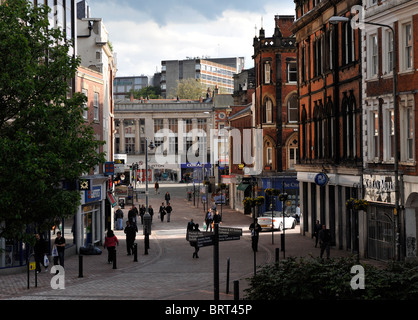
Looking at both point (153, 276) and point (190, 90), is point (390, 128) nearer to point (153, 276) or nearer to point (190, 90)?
point (153, 276)

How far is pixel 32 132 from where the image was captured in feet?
68.8

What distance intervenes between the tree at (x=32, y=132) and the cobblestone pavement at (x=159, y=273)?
3.10 metres

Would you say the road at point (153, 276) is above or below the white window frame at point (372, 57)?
below

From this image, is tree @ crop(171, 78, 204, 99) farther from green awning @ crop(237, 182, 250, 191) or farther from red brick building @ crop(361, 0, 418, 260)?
red brick building @ crop(361, 0, 418, 260)

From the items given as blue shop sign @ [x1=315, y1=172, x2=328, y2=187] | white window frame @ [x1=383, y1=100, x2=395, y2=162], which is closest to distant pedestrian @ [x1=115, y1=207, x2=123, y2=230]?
blue shop sign @ [x1=315, y1=172, x2=328, y2=187]

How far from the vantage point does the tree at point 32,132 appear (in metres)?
19.0

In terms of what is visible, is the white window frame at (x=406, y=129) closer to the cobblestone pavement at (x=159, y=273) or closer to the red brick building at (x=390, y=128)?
the red brick building at (x=390, y=128)

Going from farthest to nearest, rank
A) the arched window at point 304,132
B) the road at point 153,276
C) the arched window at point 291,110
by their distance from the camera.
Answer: the arched window at point 291,110 → the arched window at point 304,132 → the road at point 153,276

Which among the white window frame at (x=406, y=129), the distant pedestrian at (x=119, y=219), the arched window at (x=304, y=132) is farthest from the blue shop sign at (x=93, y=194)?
the white window frame at (x=406, y=129)

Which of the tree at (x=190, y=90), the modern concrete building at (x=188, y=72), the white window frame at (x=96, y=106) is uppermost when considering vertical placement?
the modern concrete building at (x=188, y=72)

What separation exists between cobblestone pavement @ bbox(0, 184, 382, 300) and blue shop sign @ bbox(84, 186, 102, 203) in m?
3.01

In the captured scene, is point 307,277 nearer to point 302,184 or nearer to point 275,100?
point 302,184

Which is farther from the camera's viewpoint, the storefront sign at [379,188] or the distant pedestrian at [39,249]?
the storefront sign at [379,188]

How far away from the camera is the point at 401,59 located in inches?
1097
